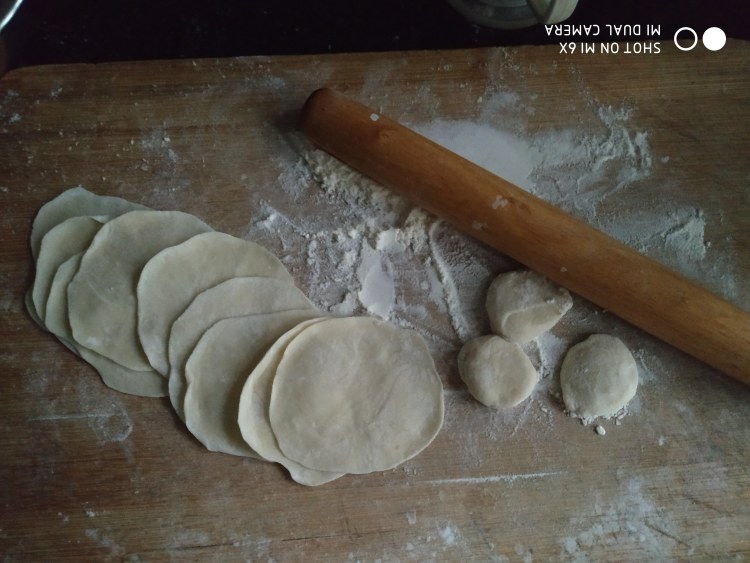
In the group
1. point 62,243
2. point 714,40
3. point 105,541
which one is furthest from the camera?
point 714,40

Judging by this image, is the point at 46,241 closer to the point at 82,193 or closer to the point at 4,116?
the point at 82,193

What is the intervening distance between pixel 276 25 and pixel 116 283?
0.84 metres

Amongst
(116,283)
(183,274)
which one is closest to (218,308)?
(183,274)

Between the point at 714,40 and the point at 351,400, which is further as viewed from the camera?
the point at 714,40

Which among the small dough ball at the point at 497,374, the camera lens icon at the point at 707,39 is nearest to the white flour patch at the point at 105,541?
the small dough ball at the point at 497,374

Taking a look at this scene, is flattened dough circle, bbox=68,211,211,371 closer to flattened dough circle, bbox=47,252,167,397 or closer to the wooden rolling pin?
flattened dough circle, bbox=47,252,167,397

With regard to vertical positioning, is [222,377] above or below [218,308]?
below

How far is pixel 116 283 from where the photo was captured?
151 cm

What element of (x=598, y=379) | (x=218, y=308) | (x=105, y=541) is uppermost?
(x=218, y=308)

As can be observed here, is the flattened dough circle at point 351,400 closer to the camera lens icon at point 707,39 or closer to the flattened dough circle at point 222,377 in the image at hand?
the flattened dough circle at point 222,377

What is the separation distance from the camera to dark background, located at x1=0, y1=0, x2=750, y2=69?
5.76 ft

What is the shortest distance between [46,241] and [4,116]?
1.24 feet

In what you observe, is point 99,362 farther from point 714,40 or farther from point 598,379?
point 714,40

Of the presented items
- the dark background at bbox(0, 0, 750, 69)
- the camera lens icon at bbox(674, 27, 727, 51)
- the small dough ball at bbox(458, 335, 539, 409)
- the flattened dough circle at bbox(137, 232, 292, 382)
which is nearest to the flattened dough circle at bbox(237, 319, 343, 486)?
the flattened dough circle at bbox(137, 232, 292, 382)
